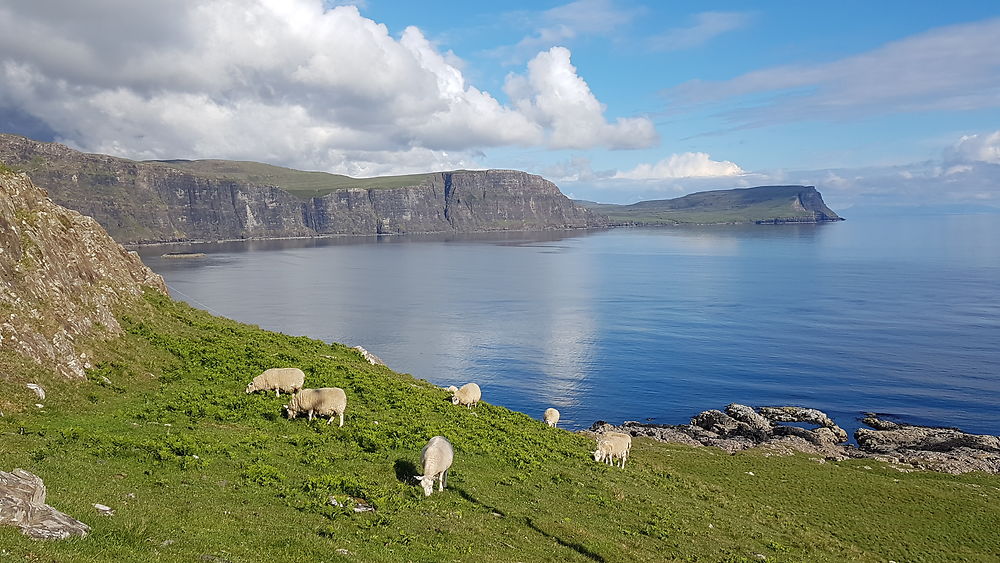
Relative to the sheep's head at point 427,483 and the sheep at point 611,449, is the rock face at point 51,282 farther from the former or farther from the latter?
the sheep at point 611,449

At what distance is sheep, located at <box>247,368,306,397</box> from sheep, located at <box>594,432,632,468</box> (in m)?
18.6

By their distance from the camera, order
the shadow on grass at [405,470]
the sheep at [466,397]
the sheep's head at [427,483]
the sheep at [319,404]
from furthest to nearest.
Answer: the sheep at [466,397], the sheep at [319,404], the shadow on grass at [405,470], the sheep's head at [427,483]

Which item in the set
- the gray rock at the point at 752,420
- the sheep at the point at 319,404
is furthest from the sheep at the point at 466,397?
the gray rock at the point at 752,420

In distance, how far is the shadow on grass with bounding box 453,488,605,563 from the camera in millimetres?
20984

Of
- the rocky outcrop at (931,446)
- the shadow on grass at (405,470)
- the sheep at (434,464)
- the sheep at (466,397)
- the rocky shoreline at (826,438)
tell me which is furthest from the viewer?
the rocky shoreline at (826,438)

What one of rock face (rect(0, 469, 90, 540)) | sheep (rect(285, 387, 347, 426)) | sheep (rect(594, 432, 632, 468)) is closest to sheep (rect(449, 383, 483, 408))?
sheep (rect(594, 432, 632, 468))

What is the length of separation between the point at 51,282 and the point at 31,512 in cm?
2525

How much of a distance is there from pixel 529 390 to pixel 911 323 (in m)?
97.8

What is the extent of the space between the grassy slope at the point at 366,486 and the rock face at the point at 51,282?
1.58m

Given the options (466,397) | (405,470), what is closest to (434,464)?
(405,470)

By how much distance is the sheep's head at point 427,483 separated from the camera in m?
22.8

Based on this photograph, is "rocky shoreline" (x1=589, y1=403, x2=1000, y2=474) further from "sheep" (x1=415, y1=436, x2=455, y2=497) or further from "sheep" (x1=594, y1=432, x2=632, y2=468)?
"sheep" (x1=415, y1=436, x2=455, y2=497)

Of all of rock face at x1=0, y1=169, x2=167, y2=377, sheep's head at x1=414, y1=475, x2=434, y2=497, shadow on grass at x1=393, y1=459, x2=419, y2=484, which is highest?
rock face at x1=0, y1=169, x2=167, y2=377

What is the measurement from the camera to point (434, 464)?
23.5 metres
